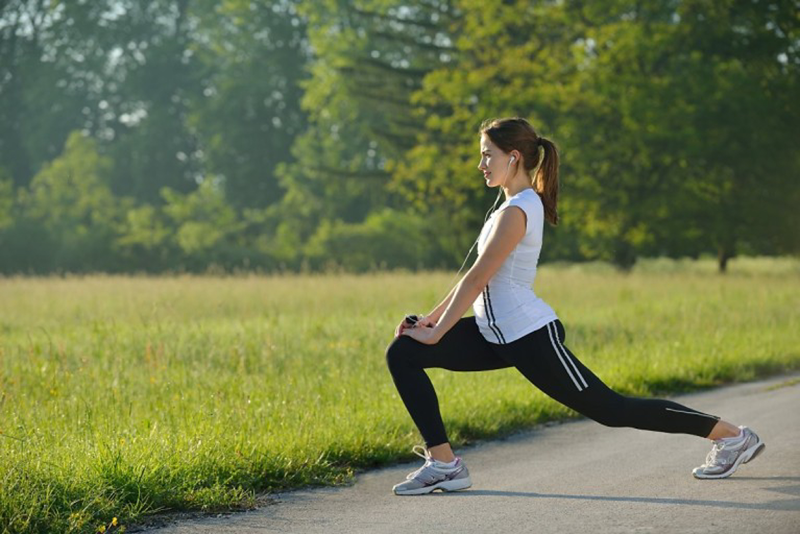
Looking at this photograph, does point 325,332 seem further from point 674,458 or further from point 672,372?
point 674,458

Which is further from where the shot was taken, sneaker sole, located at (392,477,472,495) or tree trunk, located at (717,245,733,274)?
tree trunk, located at (717,245,733,274)

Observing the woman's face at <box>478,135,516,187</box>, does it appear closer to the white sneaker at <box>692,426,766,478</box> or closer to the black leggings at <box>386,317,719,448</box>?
the black leggings at <box>386,317,719,448</box>

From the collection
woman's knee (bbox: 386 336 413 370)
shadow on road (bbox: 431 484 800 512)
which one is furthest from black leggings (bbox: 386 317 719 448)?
shadow on road (bbox: 431 484 800 512)

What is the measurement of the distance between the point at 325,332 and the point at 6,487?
9338mm

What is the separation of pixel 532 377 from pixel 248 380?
4.46 metres

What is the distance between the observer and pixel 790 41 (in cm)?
3519

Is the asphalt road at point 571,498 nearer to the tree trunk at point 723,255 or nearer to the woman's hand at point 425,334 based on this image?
the woman's hand at point 425,334

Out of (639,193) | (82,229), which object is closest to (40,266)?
(82,229)

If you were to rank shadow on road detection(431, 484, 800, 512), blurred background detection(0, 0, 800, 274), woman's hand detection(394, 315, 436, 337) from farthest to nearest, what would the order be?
blurred background detection(0, 0, 800, 274) → woman's hand detection(394, 315, 436, 337) → shadow on road detection(431, 484, 800, 512)

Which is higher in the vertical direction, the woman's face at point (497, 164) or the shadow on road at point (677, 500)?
the woman's face at point (497, 164)

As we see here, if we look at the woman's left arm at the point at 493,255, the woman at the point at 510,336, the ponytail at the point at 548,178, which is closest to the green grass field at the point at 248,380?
the woman at the point at 510,336

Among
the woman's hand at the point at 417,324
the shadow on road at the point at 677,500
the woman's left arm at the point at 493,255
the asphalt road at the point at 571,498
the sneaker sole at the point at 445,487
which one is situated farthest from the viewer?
the sneaker sole at the point at 445,487

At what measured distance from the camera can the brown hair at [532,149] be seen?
607 cm

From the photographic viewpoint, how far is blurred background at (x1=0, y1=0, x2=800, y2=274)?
3312cm
